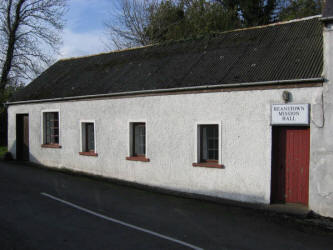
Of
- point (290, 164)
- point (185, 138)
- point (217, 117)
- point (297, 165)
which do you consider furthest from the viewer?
point (185, 138)

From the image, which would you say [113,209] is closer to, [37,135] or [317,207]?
[317,207]

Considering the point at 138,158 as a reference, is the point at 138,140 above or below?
above

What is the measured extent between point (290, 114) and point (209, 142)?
2.90 metres

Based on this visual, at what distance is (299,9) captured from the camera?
2303cm

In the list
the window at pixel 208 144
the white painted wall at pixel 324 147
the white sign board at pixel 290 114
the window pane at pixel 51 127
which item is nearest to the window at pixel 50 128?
the window pane at pixel 51 127

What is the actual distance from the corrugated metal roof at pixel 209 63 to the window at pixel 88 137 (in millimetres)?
1451

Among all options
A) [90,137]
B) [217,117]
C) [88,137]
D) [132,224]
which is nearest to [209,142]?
[217,117]

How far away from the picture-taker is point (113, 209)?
909 cm

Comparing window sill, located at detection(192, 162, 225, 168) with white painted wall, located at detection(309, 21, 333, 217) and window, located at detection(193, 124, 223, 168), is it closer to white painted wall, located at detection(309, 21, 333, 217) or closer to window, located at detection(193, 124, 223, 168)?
window, located at detection(193, 124, 223, 168)

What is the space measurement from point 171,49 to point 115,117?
4048 mm

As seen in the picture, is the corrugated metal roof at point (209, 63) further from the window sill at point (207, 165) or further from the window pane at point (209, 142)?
the window sill at point (207, 165)

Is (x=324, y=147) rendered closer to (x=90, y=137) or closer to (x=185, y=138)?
(x=185, y=138)

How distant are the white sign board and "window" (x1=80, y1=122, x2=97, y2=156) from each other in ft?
28.0

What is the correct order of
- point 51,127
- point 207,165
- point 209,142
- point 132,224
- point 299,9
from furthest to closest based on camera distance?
point 299,9 < point 51,127 < point 209,142 < point 207,165 < point 132,224
